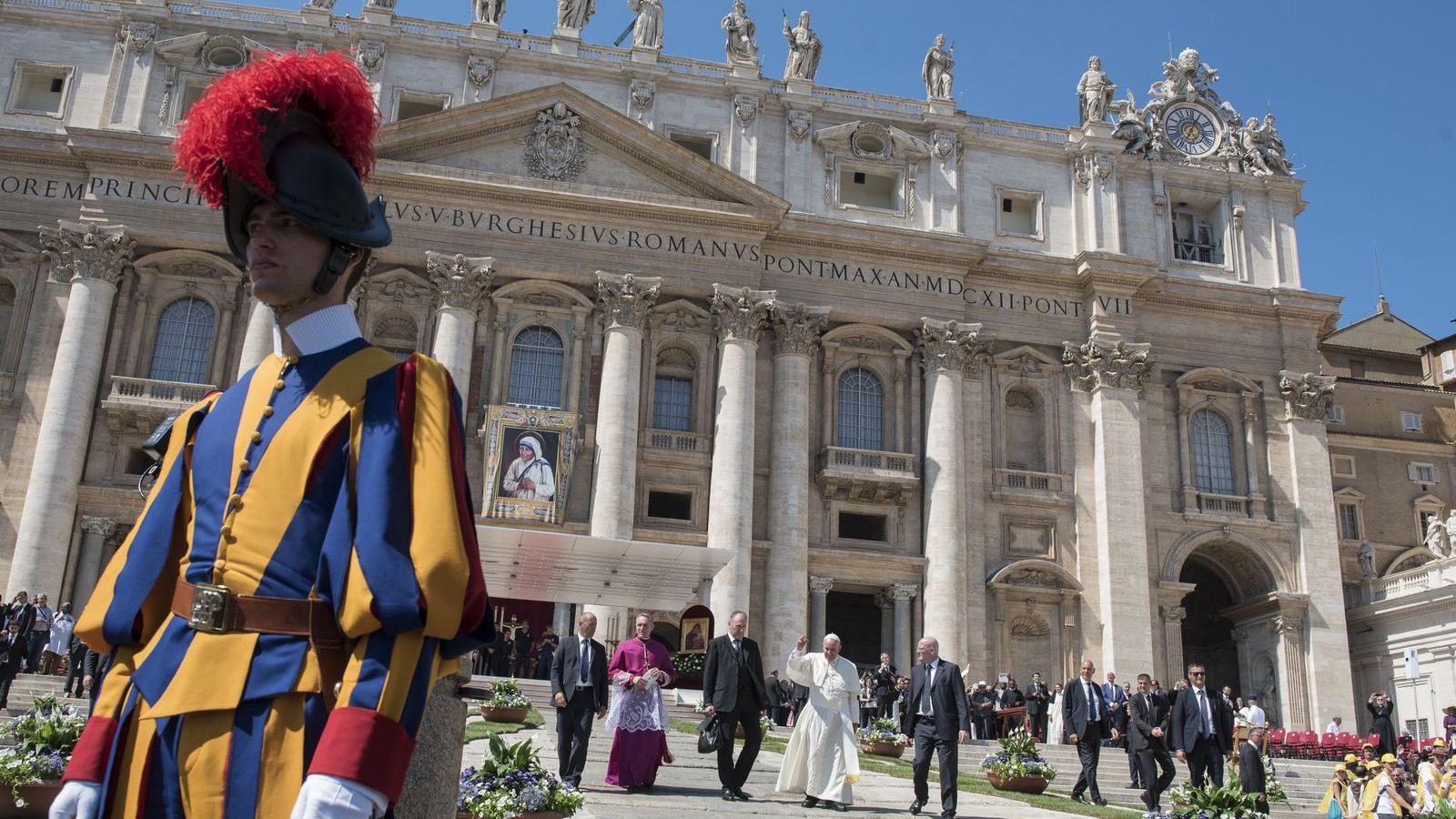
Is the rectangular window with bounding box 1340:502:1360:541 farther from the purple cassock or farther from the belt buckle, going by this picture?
the belt buckle

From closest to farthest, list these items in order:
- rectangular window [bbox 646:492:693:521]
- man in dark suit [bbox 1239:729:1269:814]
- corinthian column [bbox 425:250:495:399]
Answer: man in dark suit [bbox 1239:729:1269:814] → corinthian column [bbox 425:250:495:399] → rectangular window [bbox 646:492:693:521]

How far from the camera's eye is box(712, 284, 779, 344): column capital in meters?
34.1

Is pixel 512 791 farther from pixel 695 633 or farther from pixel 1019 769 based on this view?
pixel 695 633

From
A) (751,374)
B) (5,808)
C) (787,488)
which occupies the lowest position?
(5,808)

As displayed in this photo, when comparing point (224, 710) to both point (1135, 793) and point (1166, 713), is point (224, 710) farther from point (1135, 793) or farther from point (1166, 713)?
point (1135, 793)

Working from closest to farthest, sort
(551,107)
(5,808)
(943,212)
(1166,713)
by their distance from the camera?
(5,808) < (1166,713) < (551,107) < (943,212)

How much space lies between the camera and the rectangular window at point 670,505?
33844 mm

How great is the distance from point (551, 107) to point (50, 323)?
13770mm

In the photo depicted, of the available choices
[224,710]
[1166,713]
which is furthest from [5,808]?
[1166,713]

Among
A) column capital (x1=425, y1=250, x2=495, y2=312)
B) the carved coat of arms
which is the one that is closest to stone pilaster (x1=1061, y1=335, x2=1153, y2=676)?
the carved coat of arms

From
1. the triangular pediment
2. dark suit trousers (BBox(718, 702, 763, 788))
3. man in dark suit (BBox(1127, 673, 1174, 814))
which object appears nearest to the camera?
dark suit trousers (BBox(718, 702, 763, 788))

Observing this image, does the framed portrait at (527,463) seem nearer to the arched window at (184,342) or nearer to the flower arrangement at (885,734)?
the arched window at (184,342)

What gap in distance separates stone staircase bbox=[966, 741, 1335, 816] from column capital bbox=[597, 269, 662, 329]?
14.0m

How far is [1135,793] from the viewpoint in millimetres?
21344
